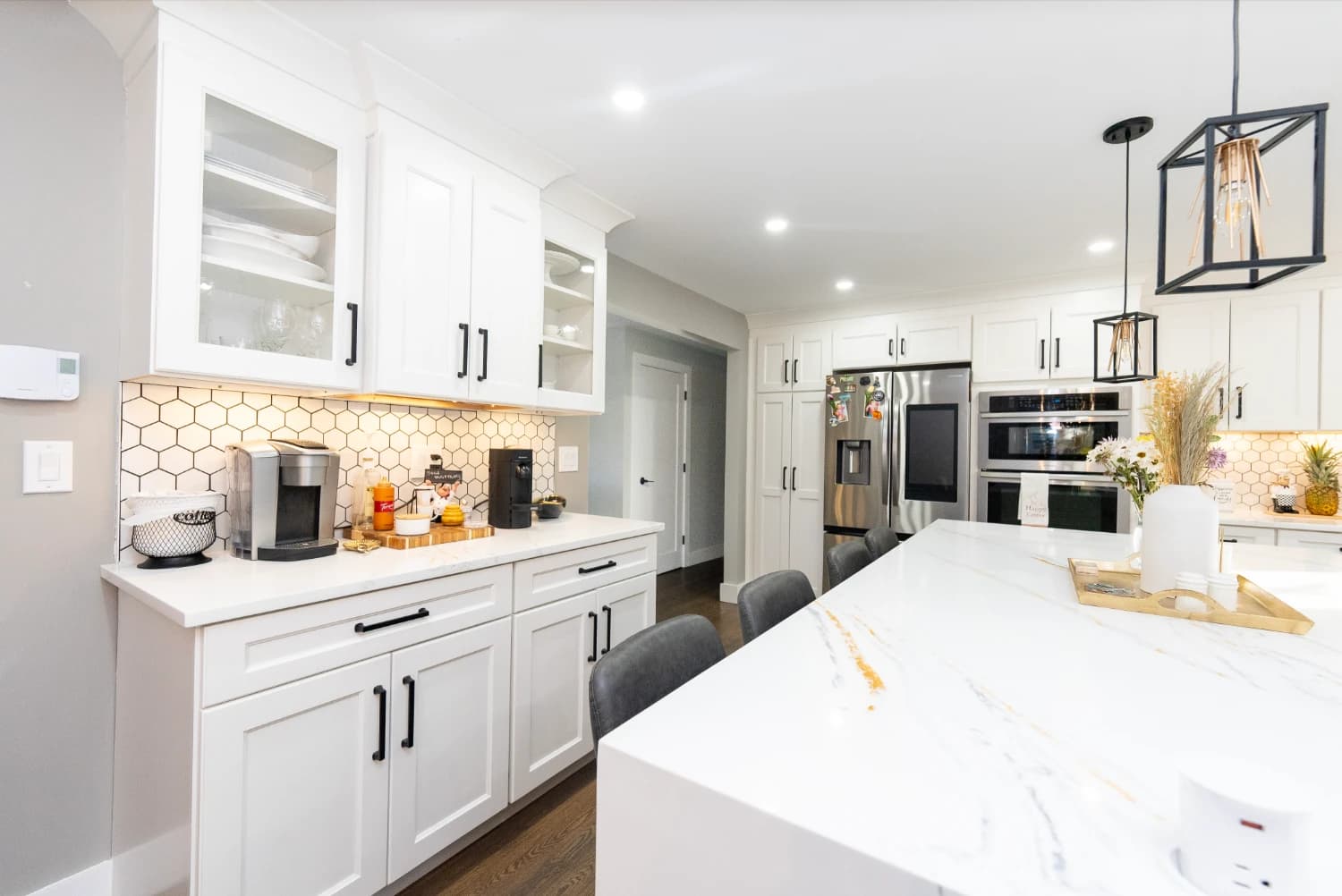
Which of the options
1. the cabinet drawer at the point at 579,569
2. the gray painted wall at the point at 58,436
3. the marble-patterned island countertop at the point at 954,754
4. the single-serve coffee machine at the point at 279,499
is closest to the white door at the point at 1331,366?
the marble-patterned island countertop at the point at 954,754

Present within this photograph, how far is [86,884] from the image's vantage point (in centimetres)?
152

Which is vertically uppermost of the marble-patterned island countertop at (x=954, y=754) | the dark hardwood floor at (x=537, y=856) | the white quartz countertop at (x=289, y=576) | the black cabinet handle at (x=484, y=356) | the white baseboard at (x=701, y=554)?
the black cabinet handle at (x=484, y=356)

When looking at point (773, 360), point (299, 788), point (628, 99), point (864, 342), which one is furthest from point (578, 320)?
point (864, 342)

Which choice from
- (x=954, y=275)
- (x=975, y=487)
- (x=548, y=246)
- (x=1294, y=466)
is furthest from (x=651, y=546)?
(x=1294, y=466)

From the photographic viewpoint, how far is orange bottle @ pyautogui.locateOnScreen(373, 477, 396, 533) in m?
1.96

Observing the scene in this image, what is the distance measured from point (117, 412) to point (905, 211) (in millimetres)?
2909

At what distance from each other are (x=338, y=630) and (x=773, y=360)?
3654 mm

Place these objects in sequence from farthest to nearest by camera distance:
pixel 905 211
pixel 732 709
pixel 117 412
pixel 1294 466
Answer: pixel 1294 466
pixel 905 211
pixel 117 412
pixel 732 709

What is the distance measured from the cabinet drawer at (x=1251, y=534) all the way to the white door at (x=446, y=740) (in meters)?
3.77

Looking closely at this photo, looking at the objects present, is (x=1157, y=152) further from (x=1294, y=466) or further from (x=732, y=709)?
(x=1294, y=466)

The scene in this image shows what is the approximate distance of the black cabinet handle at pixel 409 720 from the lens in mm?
1529

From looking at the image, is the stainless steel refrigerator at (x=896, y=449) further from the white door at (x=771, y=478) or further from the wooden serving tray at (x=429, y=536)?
the wooden serving tray at (x=429, y=536)

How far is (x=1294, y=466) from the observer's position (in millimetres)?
3510

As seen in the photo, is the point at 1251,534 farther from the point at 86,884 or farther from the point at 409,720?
the point at 86,884
